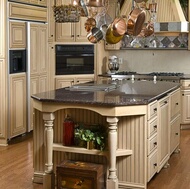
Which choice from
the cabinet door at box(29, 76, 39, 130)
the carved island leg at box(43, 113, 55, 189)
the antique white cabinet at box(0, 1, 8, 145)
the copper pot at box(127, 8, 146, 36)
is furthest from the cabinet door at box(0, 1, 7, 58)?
the carved island leg at box(43, 113, 55, 189)

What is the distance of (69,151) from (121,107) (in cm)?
69

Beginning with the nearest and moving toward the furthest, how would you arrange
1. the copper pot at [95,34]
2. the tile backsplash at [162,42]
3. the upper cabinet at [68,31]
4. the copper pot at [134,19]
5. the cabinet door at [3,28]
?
1. the copper pot at [134,19]
2. the copper pot at [95,34]
3. the cabinet door at [3,28]
4. the upper cabinet at [68,31]
5. the tile backsplash at [162,42]

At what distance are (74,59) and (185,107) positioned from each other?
2062mm

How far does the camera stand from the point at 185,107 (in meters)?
7.36

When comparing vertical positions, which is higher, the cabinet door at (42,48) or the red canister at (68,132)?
the cabinet door at (42,48)

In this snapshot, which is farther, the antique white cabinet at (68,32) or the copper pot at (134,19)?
the antique white cabinet at (68,32)

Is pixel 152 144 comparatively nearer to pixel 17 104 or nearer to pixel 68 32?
pixel 17 104

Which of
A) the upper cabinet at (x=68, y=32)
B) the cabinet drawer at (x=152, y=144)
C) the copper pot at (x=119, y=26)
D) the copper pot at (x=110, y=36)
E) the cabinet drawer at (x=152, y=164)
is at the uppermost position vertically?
the upper cabinet at (x=68, y=32)

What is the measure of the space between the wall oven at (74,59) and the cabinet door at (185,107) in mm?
1653

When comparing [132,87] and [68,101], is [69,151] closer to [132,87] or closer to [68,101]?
[68,101]

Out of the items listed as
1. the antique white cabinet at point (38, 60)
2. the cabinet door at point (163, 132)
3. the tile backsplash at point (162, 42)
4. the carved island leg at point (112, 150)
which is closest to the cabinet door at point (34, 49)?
the antique white cabinet at point (38, 60)

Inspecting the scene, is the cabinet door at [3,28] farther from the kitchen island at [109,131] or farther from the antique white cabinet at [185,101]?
the antique white cabinet at [185,101]

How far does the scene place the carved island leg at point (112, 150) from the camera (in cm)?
395

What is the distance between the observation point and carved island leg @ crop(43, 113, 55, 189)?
416cm
